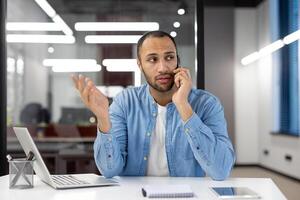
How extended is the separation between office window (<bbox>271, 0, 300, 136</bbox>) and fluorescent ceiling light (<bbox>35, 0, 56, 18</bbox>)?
3.82 metres

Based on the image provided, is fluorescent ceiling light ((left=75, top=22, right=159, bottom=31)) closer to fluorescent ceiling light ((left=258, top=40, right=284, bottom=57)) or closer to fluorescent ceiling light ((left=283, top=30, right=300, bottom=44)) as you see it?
fluorescent ceiling light ((left=283, top=30, right=300, bottom=44))

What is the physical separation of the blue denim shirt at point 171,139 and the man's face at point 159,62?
0.11m

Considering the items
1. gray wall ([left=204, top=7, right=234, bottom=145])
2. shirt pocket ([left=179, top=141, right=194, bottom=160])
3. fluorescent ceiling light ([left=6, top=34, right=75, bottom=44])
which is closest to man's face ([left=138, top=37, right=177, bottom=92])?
shirt pocket ([left=179, top=141, right=194, bottom=160])

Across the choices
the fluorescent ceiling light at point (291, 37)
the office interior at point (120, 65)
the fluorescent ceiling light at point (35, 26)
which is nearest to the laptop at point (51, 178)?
the office interior at point (120, 65)

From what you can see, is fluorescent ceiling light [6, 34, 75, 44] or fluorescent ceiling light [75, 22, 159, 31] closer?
fluorescent ceiling light [75, 22, 159, 31]

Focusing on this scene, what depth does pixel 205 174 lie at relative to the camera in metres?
2.02

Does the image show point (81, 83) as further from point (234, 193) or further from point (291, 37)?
point (291, 37)

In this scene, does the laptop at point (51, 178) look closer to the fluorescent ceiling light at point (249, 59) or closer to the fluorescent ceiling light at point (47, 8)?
the fluorescent ceiling light at point (47, 8)

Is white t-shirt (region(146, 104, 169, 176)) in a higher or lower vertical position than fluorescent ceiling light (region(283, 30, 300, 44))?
lower

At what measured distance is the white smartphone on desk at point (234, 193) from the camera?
1408 millimetres

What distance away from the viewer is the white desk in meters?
1.42

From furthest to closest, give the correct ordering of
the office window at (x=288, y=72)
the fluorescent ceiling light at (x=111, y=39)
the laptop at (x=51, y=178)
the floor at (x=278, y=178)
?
the office window at (x=288, y=72) → the floor at (x=278, y=178) → the fluorescent ceiling light at (x=111, y=39) → the laptop at (x=51, y=178)

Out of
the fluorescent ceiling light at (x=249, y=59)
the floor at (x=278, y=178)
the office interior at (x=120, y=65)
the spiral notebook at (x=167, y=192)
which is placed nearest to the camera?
the spiral notebook at (x=167, y=192)

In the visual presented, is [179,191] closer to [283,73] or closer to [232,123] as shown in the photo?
[283,73]
